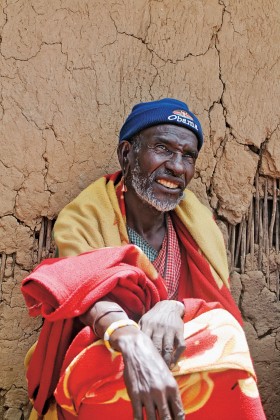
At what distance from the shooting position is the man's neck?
9.10ft

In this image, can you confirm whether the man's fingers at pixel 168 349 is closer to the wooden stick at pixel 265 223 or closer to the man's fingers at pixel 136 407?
the man's fingers at pixel 136 407

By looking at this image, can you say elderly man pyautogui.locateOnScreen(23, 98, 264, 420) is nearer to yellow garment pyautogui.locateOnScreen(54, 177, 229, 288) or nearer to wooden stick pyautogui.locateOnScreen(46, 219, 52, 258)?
yellow garment pyautogui.locateOnScreen(54, 177, 229, 288)

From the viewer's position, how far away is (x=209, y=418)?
6.58ft

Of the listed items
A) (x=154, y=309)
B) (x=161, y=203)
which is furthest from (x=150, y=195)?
(x=154, y=309)

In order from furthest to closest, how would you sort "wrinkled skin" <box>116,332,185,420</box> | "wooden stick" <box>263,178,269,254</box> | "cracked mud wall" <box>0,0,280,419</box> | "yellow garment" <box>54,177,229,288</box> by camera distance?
"wooden stick" <box>263,178,269,254</box> → "cracked mud wall" <box>0,0,280,419</box> → "yellow garment" <box>54,177,229,288</box> → "wrinkled skin" <box>116,332,185,420</box>

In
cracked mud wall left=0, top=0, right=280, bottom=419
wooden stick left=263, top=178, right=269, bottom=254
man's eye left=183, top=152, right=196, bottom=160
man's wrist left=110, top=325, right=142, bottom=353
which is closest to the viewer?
man's wrist left=110, top=325, right=142, bottom=353

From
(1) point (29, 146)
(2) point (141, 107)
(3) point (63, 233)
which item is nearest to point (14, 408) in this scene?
(3) point (63, 233)

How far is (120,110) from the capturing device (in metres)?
3.09

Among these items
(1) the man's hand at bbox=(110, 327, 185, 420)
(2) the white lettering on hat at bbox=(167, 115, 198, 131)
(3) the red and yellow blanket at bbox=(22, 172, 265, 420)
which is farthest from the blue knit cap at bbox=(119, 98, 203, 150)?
(1) the man's hand at bbox=(110, 327, 185, 420)

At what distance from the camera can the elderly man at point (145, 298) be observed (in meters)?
1.98

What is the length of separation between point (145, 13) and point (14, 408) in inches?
72.8

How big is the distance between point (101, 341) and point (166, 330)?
198 mm

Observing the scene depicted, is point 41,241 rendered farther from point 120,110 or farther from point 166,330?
point 166,330

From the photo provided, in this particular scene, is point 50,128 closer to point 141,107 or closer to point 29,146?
point 29,146
